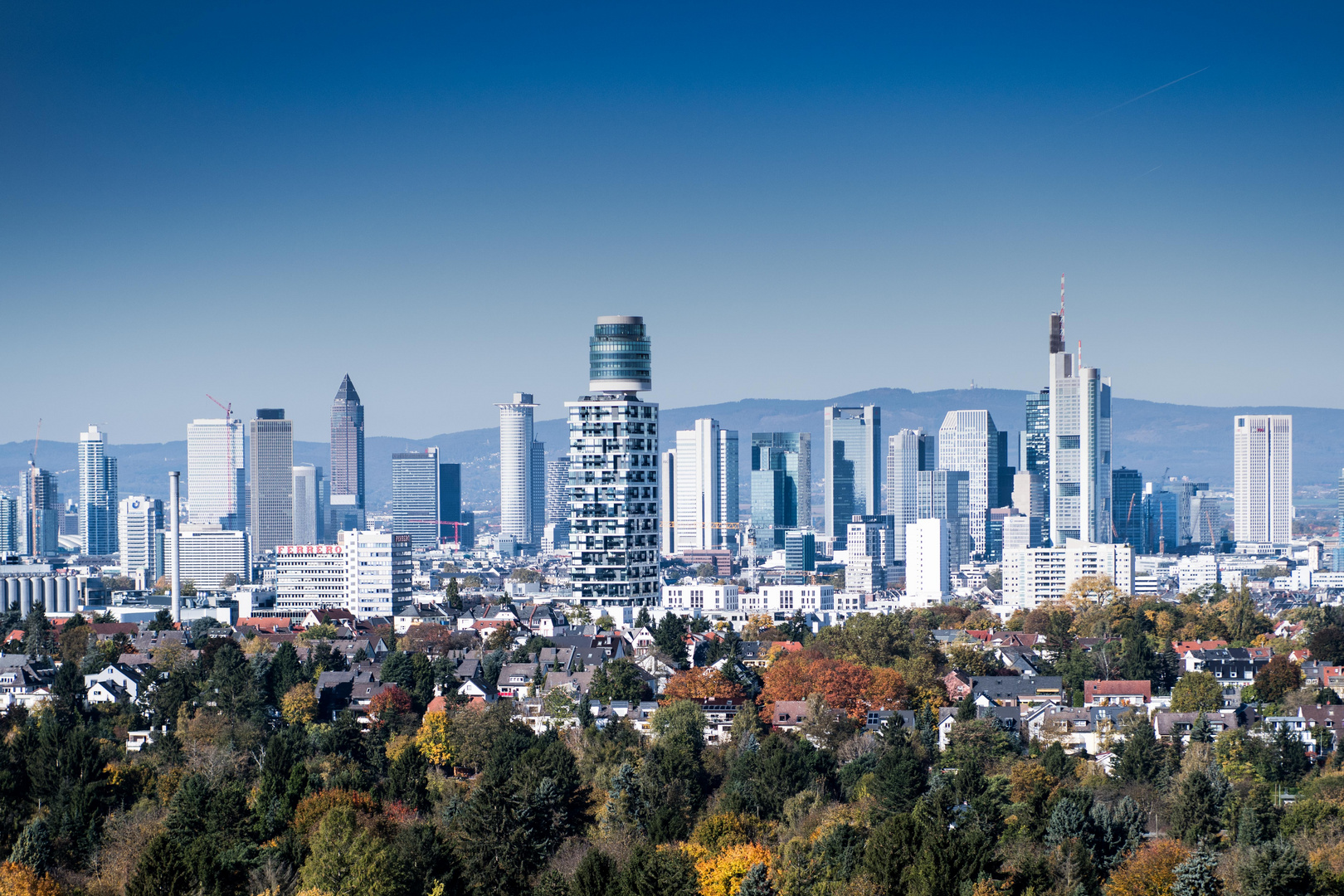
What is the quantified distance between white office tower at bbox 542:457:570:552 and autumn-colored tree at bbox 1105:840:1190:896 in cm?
12882

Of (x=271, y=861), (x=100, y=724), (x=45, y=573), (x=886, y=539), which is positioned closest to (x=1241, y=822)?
(x=271, y=861)

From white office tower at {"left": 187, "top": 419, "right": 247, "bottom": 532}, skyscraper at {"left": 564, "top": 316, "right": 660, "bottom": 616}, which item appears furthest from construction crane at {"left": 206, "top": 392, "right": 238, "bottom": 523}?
skyscraper at {"left": 564, "top": 316, "right": 660, "bottom": 616}

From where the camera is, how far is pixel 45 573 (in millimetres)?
85188

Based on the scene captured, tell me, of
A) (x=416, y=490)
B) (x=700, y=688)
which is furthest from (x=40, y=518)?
(x=700, y=688)

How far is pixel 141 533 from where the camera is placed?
442 feet

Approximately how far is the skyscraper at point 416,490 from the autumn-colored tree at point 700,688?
12963 cm

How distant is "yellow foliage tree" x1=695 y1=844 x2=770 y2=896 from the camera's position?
24188 millimetres

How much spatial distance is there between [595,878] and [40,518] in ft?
440

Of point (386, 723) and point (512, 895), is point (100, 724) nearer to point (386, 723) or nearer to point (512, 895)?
point (386, 723)

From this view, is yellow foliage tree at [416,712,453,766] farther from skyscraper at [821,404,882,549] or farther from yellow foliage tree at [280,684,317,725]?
skyscraper at [821,404,882,549]

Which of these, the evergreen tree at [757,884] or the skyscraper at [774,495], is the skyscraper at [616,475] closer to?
the evergreen tree at [757,884]

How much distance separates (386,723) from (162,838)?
12.8 metres

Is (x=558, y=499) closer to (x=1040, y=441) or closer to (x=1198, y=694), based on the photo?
(x=1040, y=441)

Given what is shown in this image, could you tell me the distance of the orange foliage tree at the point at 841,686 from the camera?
3806 centimetres
